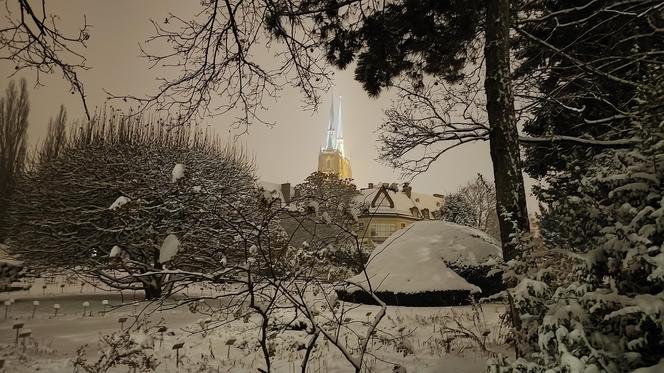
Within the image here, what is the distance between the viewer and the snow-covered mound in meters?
11.0

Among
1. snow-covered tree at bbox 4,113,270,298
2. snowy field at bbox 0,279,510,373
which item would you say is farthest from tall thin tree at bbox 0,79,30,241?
snow-covered tree at bbox 4,113,270,298

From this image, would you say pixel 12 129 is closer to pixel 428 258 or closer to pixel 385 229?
pixel 428 258

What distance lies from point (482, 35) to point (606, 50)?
7.53ft

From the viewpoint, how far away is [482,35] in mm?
6906

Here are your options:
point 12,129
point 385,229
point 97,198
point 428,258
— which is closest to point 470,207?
point 385,229

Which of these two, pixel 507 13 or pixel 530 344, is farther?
pixel 507 13

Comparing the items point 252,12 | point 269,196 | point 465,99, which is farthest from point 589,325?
point 465,99

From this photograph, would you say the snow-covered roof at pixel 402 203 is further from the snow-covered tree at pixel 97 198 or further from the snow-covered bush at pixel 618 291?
the snow-covered bush at pixel 618 291

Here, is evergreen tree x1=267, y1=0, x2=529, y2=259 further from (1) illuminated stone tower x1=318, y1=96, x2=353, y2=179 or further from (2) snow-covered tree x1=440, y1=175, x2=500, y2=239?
(1) illuminated stone tower x1=318, y1=96, x2=353, y2=179

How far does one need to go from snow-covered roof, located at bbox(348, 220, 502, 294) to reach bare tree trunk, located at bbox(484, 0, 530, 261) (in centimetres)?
579

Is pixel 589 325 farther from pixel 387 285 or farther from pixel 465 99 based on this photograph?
pixel 387 285

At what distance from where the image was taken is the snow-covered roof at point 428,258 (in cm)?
1104

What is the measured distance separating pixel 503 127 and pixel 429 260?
766 centimetres

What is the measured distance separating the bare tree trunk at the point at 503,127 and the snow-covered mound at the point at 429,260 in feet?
19.4
